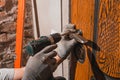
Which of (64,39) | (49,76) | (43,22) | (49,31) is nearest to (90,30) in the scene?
(64,39)

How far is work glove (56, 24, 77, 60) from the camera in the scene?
3.47 ft

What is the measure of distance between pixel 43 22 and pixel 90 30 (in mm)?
809

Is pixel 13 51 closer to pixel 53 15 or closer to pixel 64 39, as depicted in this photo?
pixel 53 15

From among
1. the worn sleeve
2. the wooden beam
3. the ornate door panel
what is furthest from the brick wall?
the ornate door panel

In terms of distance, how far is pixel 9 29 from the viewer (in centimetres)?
246

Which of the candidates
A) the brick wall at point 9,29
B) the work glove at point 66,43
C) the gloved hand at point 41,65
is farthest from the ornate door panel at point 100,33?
the brick wall at point 9,29

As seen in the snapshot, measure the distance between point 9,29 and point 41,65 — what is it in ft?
5.26

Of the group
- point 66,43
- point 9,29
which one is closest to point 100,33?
point 66,43

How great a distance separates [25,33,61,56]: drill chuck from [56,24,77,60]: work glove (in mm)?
70

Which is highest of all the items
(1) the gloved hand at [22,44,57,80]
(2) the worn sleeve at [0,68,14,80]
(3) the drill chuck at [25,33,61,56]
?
(3) the drill chuck at [25,33,61,56]

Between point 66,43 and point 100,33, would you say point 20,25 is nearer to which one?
point 66,43

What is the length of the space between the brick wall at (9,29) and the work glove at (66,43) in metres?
1.41

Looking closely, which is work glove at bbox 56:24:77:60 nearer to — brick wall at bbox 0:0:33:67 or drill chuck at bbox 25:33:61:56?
drill chuck at bbox 25:33:61:56

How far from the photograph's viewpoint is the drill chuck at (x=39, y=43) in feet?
3.07
